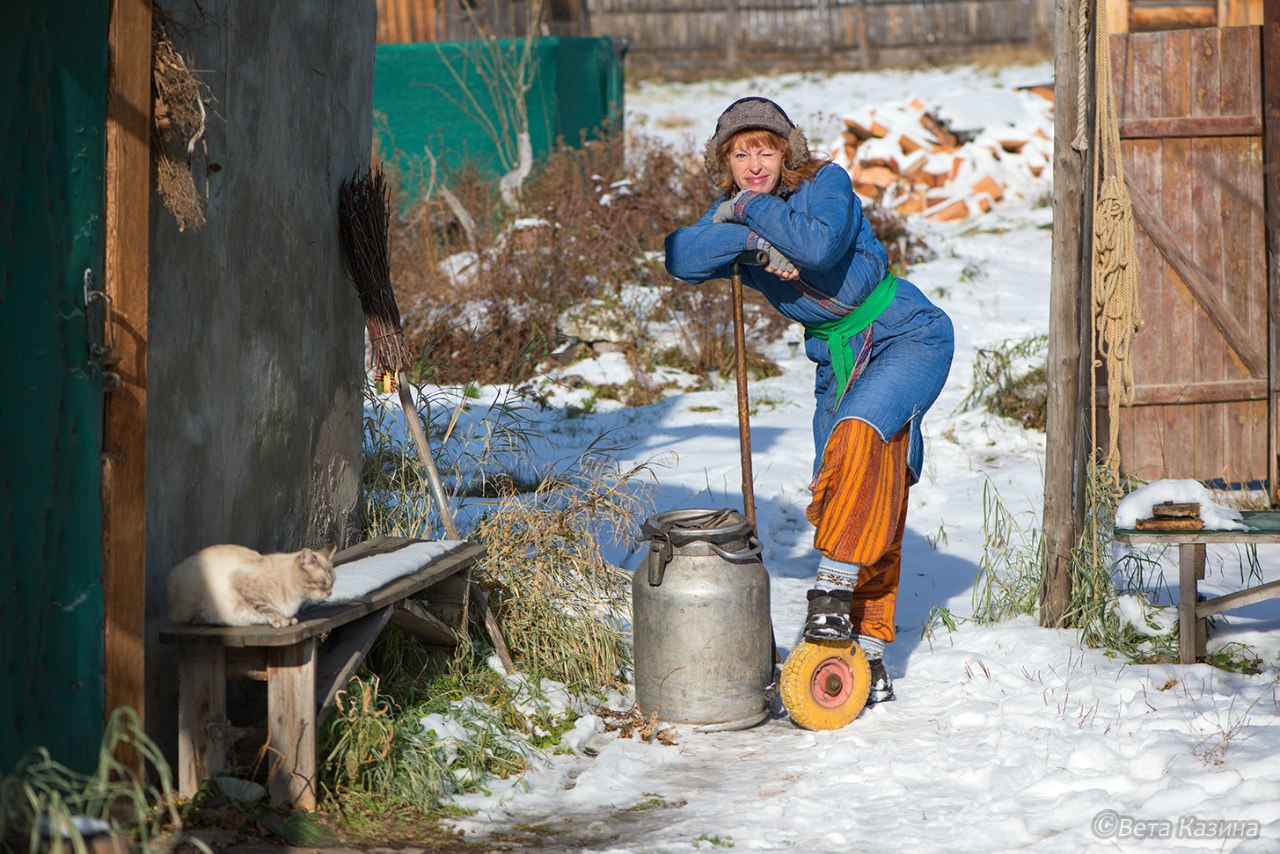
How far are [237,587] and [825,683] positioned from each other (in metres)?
2.08

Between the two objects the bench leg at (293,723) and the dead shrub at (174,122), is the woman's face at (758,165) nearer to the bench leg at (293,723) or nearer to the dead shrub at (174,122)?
the dead shrub at (174,122)

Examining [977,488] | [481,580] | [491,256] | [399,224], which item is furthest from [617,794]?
[399,224]

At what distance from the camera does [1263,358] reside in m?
7.23

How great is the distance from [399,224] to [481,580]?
24.1 feet

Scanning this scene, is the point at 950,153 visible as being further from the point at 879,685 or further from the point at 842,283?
the point at 879,685

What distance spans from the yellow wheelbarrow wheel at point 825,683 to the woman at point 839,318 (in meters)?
0.06

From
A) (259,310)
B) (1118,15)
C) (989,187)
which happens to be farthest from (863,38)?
(259,310)

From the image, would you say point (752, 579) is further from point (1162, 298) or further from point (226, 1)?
point (1162, 298)

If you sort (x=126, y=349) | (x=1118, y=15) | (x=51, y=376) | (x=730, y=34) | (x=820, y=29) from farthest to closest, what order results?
(x=730, y=34), (x=820, y=29), (x=1118, y=15), (x=126, y=349), (x=51, y=376)

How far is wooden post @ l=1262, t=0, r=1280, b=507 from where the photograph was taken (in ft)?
22.9

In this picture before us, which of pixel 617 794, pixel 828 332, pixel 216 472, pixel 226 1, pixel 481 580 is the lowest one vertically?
pixel 617 794

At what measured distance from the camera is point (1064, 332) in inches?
210

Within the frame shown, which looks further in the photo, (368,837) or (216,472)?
(216,472)

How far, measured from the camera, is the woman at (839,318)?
4.59 meters
